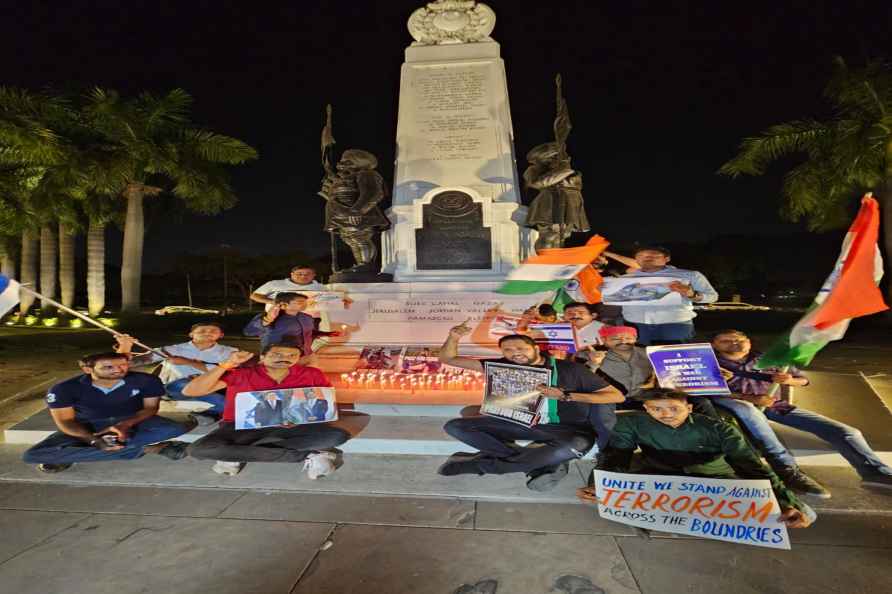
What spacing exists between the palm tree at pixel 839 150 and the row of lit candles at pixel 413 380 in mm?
11877

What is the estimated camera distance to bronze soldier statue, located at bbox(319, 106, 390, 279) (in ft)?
33.7

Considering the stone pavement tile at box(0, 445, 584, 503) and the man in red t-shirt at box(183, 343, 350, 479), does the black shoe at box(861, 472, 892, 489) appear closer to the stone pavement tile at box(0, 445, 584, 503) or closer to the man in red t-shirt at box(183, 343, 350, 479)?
the stone pavement tile at box(0, 445, 584, 503)

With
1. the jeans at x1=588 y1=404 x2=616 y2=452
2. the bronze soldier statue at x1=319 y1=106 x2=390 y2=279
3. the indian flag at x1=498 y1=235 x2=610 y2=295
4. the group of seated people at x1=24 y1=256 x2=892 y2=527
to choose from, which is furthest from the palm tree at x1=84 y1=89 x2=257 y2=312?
the jeans at x1=588 y1=404 x2=616 y2=452

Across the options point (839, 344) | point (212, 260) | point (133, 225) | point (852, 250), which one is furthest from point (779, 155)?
point (212, 260)

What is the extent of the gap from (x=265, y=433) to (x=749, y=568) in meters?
3.60

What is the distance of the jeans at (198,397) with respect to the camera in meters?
5.77

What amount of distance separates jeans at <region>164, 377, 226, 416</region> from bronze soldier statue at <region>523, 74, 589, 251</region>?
6.32 meters

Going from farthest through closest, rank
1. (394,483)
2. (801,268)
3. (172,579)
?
(801,268) < (394,483) < (172,579)

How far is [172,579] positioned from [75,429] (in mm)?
2306

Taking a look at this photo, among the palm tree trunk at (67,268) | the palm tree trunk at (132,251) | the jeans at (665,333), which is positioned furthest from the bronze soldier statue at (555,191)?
the palm tree trunk at (67,268)

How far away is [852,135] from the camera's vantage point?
1341 cm

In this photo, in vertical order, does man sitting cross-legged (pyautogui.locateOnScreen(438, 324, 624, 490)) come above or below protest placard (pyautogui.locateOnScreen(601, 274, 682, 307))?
below

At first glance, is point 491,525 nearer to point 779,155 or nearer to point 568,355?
point 568,355

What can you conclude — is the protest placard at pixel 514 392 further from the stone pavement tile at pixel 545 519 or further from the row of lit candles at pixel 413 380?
the row of lit candles at pixel 413 380
